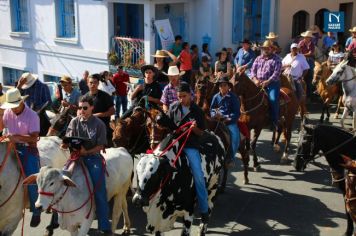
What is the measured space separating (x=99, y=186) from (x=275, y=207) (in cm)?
399

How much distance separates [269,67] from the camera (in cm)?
1245

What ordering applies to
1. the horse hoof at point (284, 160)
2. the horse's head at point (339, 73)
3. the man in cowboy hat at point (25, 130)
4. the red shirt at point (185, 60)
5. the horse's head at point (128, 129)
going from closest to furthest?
the man in cowboy hat at point (25, 130), the horse's head at point (128, 129), the horse hoof at point (284, 160), the horse's head at point (339, 73), the red shirt at point (185, 60)

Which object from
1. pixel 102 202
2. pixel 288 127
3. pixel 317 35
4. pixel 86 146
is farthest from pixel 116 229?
pixel 317 35

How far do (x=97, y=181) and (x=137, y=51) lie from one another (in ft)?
37.9

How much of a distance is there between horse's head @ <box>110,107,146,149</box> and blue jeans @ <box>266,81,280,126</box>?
3964mm

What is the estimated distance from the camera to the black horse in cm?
845

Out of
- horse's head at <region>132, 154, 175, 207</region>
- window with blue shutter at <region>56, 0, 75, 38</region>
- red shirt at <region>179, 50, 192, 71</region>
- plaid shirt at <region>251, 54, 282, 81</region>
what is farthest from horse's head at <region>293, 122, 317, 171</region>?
window with blue shutter at <region>56, 0, 75, 38</region>

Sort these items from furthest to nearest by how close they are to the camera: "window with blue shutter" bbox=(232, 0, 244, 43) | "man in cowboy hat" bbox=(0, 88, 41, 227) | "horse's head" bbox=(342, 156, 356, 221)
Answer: "window with blue shutter" bbox=(232, 0, 244, 43)
"man in cowboy hat" bbox=(0, 88, 41, 227)
"horse's head" bbox=(342, 156, 356, 221)

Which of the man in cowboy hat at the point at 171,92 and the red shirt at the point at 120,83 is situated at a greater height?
the man in cowboy hat at the point at 171,92

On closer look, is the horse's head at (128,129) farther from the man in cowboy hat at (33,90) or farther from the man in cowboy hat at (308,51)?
the man in cowboy hat at (308,51)

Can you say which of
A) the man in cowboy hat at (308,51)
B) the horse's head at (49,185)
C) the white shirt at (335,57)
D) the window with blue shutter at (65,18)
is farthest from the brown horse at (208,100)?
the window with blue shutter at (65,18)

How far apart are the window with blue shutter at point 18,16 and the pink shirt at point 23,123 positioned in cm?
1537

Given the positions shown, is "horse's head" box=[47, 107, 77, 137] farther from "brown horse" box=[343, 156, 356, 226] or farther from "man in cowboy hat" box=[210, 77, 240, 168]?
"brown horse" box=[343, 156, 356, 226]

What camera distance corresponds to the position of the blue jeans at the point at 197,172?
7738mm
